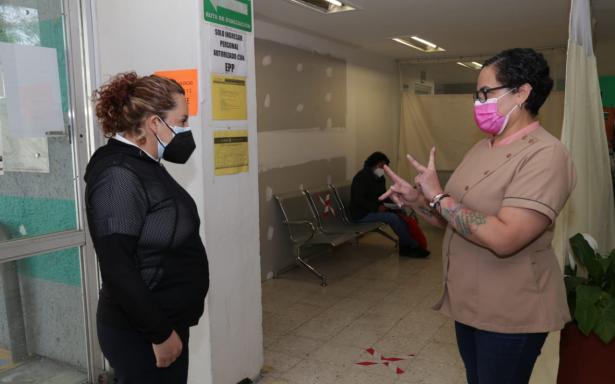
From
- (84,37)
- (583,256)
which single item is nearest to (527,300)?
(583,256)

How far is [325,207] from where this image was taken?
5730 millimetres

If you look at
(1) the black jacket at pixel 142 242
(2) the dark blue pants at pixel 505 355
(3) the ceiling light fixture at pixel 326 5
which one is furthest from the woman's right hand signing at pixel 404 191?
(3) the ceiling light fixture at pixel 326 5

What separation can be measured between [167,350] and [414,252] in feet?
15.0

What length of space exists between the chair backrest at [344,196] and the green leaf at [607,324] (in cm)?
379

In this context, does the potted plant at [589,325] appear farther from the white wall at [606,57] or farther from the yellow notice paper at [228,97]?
the white wall at [606,57]

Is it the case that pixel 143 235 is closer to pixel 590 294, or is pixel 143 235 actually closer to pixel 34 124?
pixel 34 124

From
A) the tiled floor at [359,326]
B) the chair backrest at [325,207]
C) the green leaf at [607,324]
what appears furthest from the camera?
the chair backrest at [325,207]

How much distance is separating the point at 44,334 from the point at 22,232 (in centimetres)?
58

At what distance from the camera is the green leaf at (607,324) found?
7.53 ft

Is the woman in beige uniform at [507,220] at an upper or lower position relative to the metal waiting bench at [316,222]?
upper

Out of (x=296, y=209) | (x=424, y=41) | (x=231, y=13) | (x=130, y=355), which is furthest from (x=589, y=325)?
(x=424, y=41)

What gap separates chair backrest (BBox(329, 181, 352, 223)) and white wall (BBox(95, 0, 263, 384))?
10.6 feet

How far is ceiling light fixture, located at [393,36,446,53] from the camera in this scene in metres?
6.04

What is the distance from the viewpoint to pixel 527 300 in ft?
5.05
